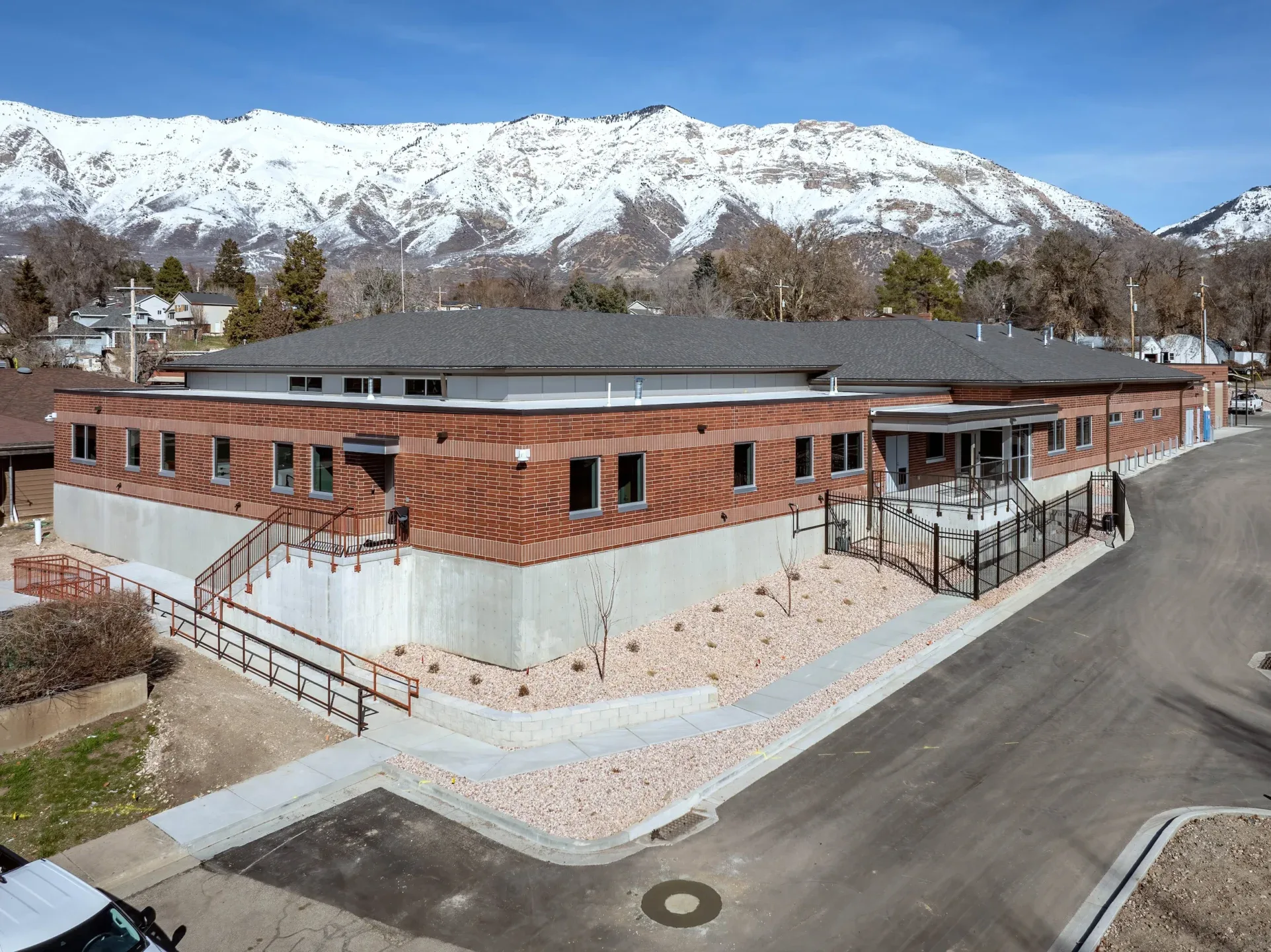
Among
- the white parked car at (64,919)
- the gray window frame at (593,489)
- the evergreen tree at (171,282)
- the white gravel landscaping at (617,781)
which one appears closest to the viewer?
the white parked car at (64,919)

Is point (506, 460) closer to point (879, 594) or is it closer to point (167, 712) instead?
point (167, 712)

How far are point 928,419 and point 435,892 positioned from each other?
21.7m

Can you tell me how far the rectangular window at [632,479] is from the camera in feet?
71.4

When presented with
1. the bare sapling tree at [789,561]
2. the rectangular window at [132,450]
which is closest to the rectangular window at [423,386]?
the rectangular window at [132,450]

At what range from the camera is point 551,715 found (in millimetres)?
16953

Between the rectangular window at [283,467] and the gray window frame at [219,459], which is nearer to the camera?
the rectangular window at [283,467]

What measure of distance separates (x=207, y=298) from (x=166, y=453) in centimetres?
9631

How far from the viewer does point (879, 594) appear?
2484cm

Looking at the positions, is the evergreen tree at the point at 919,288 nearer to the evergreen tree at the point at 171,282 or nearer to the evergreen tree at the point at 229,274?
the evergreen tree at the point at 229,274

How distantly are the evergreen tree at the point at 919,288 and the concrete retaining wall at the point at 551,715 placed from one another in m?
87.9

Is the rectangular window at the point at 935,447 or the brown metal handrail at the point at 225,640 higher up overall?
the rectangular window at the point at 935,447

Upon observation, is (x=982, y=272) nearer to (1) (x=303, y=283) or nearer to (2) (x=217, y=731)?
(1) (x=303, y=283)

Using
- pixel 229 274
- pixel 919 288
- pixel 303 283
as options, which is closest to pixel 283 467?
pixel 303 283

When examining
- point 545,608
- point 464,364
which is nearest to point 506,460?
point 545,608
